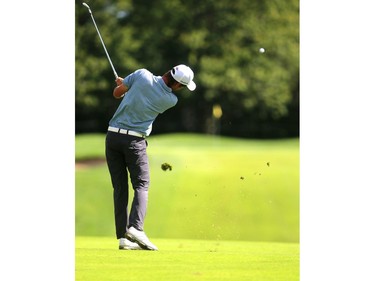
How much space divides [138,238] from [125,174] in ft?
2.01

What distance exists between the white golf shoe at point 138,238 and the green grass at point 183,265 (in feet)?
0.40

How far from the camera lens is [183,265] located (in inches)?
261

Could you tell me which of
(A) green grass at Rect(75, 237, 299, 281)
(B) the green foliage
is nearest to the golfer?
(A) green grass at Rect(75, 237, 299, 281)

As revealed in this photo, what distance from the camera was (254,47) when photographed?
97.4 feet

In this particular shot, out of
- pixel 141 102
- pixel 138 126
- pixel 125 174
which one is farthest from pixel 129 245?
pixel 141 102

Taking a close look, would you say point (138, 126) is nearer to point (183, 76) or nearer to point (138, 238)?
point (183, 76)

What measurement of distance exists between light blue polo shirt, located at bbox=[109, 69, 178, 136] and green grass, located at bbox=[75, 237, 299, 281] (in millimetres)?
1085

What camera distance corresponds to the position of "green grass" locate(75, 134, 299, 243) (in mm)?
13195

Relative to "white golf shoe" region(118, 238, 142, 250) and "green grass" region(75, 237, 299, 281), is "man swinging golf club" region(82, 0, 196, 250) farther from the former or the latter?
"green grass" region(75, 237, 299, 281)

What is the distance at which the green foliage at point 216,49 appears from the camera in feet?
88.7

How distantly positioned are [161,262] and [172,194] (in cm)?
806

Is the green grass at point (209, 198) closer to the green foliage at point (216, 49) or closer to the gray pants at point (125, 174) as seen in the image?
the gray pants at point (125, 174)
